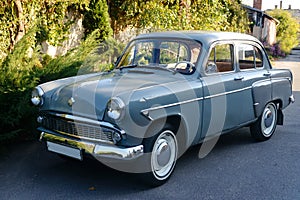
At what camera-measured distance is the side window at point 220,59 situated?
14.8 feet

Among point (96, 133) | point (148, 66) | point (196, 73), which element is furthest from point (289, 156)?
point (96, 133)

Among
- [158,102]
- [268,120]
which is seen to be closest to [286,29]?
[268,120]

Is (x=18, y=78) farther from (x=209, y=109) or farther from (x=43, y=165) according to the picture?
(x=209, y=109)

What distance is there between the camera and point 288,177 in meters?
4.14

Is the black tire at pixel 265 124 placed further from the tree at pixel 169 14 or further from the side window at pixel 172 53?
the tree at pixel 169 14

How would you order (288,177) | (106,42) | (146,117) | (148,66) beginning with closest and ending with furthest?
(146,117) < (288,177) < (148,66) < (106,42)

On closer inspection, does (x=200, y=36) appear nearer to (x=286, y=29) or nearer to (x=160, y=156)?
(x=160, y=156)

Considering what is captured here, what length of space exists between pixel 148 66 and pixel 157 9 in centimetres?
647

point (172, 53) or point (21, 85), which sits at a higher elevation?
point (172, 53)

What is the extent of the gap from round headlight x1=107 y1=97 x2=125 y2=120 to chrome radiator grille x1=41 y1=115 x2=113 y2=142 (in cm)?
18

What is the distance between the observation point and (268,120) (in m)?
5.64

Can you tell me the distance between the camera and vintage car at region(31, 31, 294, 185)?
3.43 metres

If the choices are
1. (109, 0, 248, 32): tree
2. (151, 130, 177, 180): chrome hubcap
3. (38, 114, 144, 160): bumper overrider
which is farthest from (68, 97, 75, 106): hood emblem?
(109, 0, 248, 32): tree

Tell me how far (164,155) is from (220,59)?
5.57 ft
